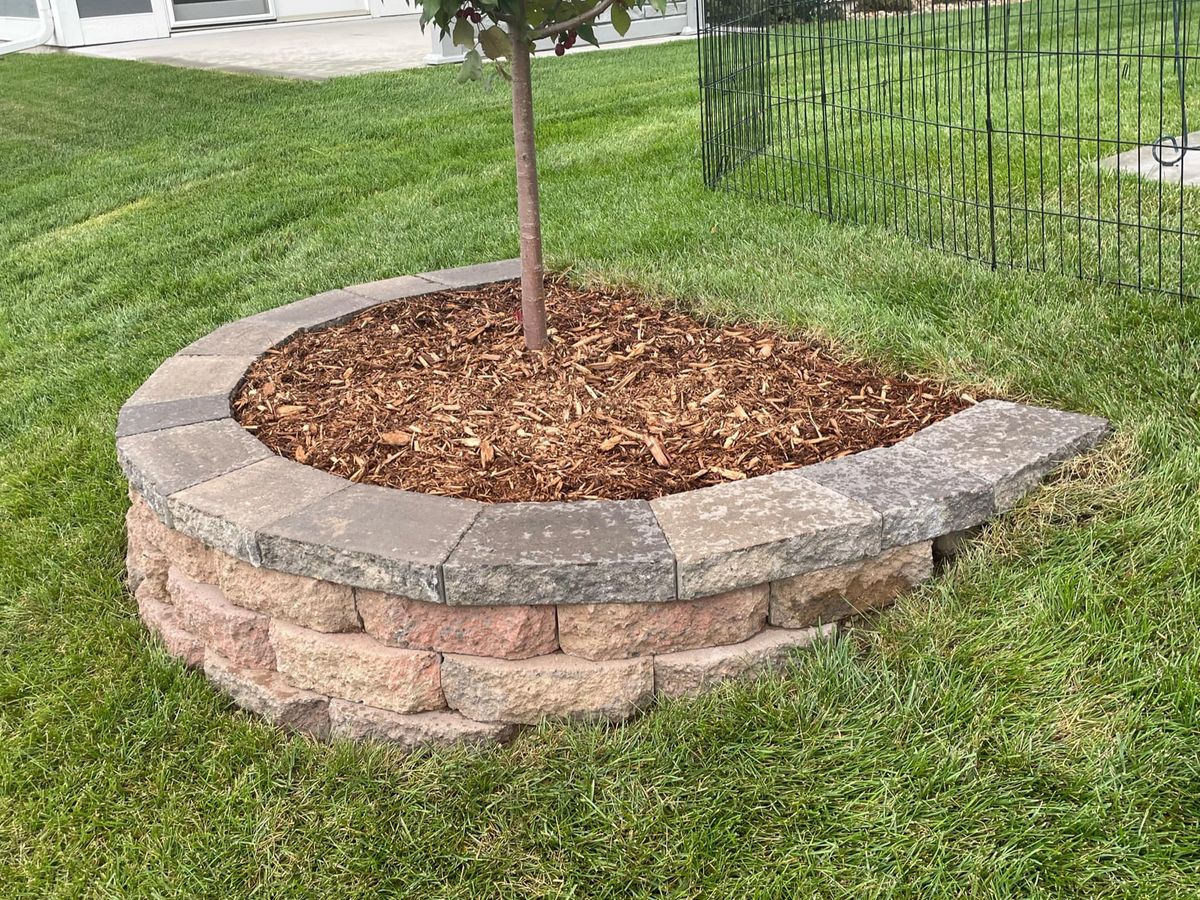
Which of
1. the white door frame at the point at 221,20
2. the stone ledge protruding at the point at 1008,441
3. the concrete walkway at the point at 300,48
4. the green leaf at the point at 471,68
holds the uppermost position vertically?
the white door frame at the point at 221,20

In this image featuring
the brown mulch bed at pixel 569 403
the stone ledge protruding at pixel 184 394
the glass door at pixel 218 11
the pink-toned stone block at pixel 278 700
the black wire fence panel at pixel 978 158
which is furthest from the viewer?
the glass door at pixel 218 11

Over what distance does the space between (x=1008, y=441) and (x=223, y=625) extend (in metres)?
1.84

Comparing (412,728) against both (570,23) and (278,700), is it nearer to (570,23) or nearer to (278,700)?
(278,700)

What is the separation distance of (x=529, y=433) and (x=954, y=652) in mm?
1161

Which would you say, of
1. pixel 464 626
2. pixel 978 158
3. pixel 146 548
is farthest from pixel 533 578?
pixel 978 158

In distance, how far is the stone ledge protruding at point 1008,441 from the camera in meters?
2.40

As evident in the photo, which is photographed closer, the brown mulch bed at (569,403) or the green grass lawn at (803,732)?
the green grass lawn at (803,732)

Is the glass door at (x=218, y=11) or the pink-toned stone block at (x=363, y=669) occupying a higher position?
the glass door at (x=218, y=11)

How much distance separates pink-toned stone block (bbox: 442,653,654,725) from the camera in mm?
2223

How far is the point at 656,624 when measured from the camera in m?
2.20

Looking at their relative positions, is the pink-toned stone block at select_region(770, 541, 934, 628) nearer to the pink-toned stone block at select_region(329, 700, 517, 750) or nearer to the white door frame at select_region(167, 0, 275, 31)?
the pink-toned stone block at select_region(329, 700, 517, 750)

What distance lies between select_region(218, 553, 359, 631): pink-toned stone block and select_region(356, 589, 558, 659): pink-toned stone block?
0.06 metres

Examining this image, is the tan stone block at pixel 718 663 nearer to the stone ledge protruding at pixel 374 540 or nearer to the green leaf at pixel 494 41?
the stone ledge protruding at pixel 374 540

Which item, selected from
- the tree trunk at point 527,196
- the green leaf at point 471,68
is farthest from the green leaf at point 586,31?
the green leaf at point 471,68
